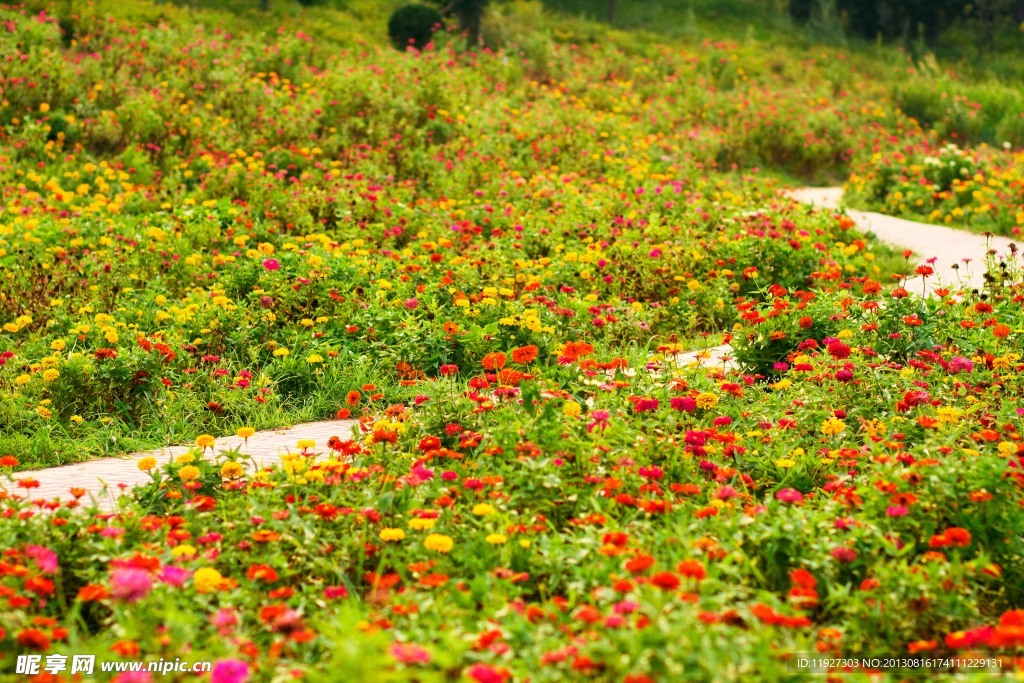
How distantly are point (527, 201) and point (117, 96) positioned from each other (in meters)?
5.17

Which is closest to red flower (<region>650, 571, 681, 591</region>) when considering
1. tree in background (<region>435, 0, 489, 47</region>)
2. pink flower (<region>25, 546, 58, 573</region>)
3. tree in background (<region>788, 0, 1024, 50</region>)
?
pink flower (<region>25, 546, 58, 573</region>)

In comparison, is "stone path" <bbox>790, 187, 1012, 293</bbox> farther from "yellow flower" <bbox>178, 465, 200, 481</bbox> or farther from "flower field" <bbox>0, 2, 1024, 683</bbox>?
"yellow flower" <bbox>178, 465, 200, 481</bbox>

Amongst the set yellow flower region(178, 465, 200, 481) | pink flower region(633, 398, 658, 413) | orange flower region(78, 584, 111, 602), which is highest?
pink flower region(633, 398, 658, 413)

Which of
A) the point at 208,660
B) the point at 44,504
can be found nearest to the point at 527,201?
the point at 44,504

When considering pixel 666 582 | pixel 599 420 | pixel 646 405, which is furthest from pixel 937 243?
pixel 666 582

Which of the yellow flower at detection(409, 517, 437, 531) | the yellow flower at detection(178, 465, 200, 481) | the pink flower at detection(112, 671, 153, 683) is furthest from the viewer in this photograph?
the yellow flower at detection(178, 465, 200, 481)

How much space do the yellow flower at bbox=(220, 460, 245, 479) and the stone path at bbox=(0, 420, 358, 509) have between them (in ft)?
0.42

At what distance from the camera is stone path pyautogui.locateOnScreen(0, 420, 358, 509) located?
155 inches

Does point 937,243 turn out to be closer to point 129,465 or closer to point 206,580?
point 129,465

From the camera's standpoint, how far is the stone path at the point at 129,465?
3.94 meters

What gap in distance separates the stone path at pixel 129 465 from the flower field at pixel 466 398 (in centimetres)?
12

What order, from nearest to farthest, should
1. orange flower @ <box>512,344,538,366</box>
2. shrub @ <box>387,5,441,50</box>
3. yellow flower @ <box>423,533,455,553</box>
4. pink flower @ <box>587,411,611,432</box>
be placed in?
yellow flower @ <box>423,533,455,553</box>, pink flower @ <box>587,411,611,432</box>, orange flower @ <box>512,344,538,366</box>, shrub @ <box>387,5,441,50</box>

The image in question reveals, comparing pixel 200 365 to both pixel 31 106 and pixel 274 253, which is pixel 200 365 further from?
pixel 31 106

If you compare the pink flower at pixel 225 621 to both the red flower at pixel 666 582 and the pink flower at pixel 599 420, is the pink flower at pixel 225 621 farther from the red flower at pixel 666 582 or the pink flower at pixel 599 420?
the pink flower at pixel 599 420
